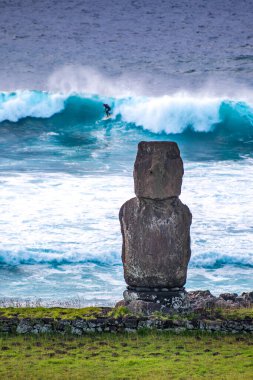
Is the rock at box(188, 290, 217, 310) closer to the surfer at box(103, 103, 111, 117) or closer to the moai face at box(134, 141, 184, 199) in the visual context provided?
the moai face at box(134, 141, 184, 199)

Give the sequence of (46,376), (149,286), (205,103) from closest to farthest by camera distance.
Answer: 1. (46,376)
2. (149,286)
3. (205,103)

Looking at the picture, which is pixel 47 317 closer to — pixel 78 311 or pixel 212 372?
pixel 78 311

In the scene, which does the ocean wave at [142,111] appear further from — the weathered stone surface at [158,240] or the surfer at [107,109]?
the weathered stone surface at [158,240]

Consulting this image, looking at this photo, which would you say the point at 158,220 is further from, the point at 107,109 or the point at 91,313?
the point at 107,109

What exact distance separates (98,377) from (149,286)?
3662 mm

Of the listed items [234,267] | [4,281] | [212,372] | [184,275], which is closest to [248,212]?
[234,267]

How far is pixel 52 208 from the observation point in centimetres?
3384

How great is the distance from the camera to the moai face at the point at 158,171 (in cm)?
1748

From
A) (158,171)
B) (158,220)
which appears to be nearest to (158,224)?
(158,220)

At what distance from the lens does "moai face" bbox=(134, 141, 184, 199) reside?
57.4 feet

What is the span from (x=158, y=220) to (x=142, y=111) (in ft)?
102

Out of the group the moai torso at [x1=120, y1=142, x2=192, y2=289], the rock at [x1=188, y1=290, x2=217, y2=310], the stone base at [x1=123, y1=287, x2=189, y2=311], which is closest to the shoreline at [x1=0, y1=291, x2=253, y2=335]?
the stone base at [x1=123, y1=287, x2=189, y2=311]

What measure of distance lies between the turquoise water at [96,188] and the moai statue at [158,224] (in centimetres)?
510

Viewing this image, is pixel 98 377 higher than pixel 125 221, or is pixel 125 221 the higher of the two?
pixel 125 221
